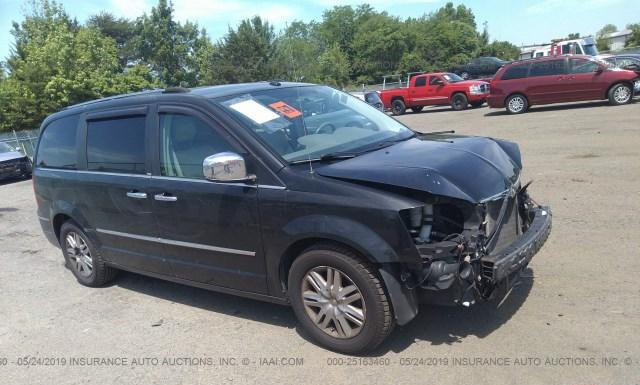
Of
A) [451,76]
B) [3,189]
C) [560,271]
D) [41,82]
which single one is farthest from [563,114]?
[41,82]

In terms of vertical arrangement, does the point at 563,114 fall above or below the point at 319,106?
below

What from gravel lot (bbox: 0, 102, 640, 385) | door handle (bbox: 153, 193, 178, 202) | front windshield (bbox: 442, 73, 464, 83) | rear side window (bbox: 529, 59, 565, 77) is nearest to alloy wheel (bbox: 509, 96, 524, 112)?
rear side window (bbox: 529, 59, 565, 77)

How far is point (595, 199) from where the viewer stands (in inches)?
265

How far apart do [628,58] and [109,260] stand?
20375mm

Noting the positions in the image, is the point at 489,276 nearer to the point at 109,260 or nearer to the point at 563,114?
the point at 109,260

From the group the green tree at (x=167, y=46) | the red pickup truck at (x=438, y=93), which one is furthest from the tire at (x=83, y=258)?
the green tree at (x=167, y=46)

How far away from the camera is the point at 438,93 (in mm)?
24406

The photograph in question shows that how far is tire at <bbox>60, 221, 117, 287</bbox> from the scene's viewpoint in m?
5.58

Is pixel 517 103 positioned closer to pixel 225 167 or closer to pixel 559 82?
pixel 559 82

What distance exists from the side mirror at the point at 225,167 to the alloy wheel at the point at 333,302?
2.73 ft

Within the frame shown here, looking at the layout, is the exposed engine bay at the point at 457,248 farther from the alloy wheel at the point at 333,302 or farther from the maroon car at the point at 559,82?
the maroon car at the point at 559,82

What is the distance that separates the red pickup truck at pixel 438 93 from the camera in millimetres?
23375

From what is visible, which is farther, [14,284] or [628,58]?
[628,58]

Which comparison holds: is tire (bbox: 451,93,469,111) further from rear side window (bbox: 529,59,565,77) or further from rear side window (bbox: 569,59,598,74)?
rear side window (bbox: 569,59,598,74)
